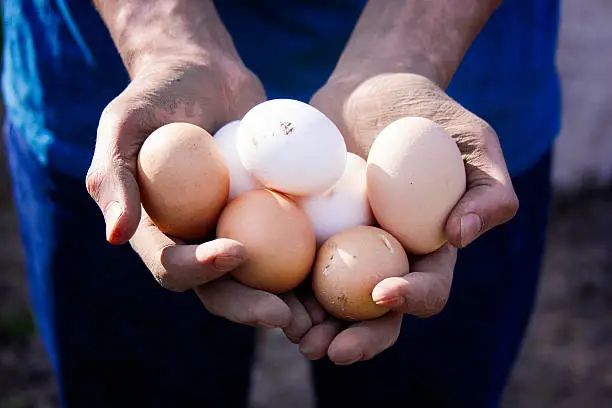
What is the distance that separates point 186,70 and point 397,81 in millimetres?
302

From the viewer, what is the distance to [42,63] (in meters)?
1.51

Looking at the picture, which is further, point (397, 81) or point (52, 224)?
point (52, 224)

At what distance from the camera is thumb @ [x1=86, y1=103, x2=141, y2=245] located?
3.32ft

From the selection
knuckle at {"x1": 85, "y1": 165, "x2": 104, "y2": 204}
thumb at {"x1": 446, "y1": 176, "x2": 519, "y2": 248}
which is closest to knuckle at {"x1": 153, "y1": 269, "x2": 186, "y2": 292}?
knuckle at {"x1": 85, "y1": 165, "x2": 104, "y2": 204}

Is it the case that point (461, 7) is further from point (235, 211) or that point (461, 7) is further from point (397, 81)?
point (235, 211)

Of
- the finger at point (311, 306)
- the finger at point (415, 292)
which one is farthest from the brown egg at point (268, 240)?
the finger at point (415, 292)

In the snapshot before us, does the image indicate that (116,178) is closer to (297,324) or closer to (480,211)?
(297,324)

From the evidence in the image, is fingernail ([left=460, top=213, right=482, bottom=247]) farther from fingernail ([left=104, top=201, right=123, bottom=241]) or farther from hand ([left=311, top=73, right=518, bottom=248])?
fingernail ([left=104, top=201, right=123, bottom=241])

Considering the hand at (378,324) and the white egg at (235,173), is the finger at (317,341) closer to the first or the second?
the hand at (378,324)

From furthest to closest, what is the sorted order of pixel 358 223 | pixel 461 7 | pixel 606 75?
pixel 606 75 < pixel 461 7 < pixel 358 223

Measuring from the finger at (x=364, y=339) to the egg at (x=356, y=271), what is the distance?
19 millimetres

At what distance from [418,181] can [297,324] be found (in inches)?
9.9

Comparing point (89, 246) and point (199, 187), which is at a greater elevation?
point (199, 187)

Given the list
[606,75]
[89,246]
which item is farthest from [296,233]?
[606,75]
